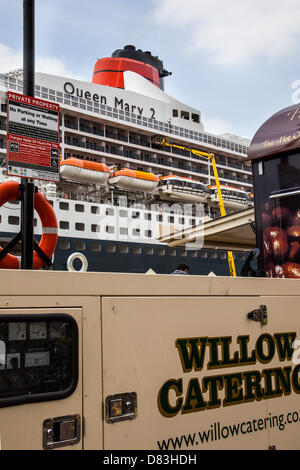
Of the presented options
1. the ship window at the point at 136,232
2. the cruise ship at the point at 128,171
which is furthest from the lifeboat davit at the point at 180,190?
the ship window at the point at 136,232

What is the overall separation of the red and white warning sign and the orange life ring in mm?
148

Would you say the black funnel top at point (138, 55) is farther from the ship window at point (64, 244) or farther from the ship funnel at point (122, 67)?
the ship window at point (64, 244)

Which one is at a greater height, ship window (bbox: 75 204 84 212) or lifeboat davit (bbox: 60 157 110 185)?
lifeboat davit (bbox: 60 157 110 185)

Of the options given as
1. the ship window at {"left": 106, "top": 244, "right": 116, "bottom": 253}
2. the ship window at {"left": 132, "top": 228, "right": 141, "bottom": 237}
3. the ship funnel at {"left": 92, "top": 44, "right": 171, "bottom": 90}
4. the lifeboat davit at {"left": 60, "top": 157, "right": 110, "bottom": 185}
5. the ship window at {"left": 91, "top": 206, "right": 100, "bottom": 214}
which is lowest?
the ship window at {"left": 106, "top": 244, "right": 116, "bottom": 253}

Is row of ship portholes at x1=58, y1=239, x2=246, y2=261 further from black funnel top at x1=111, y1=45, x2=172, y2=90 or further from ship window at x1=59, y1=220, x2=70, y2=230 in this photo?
black funnel top at x1=111, y1=45, x2=172, y2=90

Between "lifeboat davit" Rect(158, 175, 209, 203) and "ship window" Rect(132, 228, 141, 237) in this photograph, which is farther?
"lifeboat davit" Rect(158, 175, 209, 203)

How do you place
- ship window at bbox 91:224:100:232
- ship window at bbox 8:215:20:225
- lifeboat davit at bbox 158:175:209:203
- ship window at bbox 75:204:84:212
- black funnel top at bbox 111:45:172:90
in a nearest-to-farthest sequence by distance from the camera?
ship window at bbox 8:215:20:225 → ship window at bbox 91:224:100:232 → ship window at bbox 75:204:84:212 → lifeboat davit at bbox 158:175:209:203 → black funnel top at bbox 111:45:172:90

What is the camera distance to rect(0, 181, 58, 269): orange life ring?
2.78 metres

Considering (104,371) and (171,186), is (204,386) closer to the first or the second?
(104,371)

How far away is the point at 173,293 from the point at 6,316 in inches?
30.6

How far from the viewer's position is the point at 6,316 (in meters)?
1.65

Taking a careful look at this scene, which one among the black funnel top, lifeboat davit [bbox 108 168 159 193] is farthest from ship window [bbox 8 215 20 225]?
the black funnel top

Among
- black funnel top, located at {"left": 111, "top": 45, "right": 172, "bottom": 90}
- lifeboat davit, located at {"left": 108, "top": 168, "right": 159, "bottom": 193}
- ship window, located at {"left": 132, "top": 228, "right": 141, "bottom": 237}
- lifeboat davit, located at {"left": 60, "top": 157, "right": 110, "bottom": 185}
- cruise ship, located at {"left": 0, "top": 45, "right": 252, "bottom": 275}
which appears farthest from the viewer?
black funnel top, located at {"left": 111, "top": 45, "right": 172, "bottom": 90}
